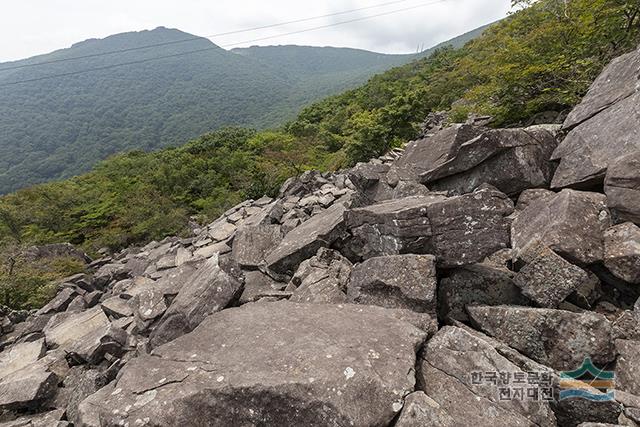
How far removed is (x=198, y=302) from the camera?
19.9 ft

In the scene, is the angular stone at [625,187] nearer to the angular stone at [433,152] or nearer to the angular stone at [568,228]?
the angular stone at [568,228]

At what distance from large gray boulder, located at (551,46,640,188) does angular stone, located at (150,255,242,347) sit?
7.42 meters

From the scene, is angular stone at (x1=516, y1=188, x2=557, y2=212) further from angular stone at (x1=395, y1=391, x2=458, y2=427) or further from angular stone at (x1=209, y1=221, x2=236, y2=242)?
angular stone at (x1=209, y1=221, x2=236, y2=242)

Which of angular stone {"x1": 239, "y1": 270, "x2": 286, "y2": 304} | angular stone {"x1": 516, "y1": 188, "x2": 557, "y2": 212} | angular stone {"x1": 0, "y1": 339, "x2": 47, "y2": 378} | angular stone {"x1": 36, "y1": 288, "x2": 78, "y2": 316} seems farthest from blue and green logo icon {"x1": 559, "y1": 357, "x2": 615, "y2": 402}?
angular stone {"x1": 36, "y1": 288, "x2": 78, "y2": 316}

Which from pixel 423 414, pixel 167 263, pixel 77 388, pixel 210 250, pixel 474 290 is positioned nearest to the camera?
pixel 423 414

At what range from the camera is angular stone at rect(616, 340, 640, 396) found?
4242 millimetres

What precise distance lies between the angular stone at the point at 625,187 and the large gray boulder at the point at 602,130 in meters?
0.33

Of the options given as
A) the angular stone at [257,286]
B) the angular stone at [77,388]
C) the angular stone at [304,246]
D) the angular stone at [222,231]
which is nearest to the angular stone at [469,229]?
the angular stone at [304,246]

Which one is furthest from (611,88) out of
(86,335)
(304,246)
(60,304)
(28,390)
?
(60,304)

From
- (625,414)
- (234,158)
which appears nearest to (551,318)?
(625,414)

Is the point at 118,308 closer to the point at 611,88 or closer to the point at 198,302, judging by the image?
the point at 198,302

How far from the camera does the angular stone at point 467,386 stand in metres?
3.81

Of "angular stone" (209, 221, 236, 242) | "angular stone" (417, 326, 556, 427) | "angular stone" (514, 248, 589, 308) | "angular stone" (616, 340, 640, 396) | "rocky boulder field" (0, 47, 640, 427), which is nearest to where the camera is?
"angular stone" (417, 326, 556, 427)

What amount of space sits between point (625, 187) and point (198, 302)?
8067 millimetres
